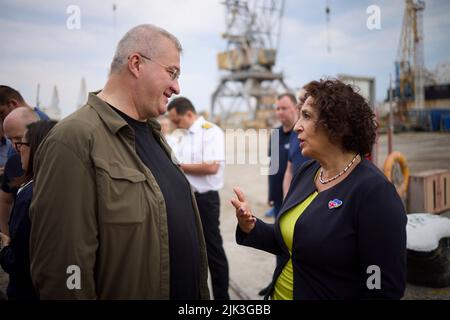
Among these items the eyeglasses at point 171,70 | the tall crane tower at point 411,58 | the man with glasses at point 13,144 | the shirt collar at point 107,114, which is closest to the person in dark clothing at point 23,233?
the man with glasses at point 13,144

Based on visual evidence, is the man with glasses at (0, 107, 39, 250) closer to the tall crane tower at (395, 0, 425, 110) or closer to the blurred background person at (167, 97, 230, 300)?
the blurred background person at (167, 97, 230, 300)

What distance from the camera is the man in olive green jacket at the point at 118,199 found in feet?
4.31

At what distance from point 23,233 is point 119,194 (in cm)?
68

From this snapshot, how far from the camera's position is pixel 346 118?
1763mm

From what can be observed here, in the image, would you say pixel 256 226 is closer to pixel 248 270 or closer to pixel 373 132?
pixel 373 132

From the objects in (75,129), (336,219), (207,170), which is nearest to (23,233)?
(75,129)

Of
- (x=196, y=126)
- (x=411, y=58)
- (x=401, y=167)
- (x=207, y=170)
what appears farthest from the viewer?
(x=401, y=167)

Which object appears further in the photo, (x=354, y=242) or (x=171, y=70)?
(x=171, y=70)

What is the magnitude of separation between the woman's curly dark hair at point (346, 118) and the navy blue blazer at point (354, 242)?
0.12 m

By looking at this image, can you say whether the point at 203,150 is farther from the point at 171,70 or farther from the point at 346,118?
the point at 346,118

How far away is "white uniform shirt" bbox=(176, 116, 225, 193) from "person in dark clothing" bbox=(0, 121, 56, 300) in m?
1.99

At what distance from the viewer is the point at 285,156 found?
13.9 ft

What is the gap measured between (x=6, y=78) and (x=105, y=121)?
141cm
